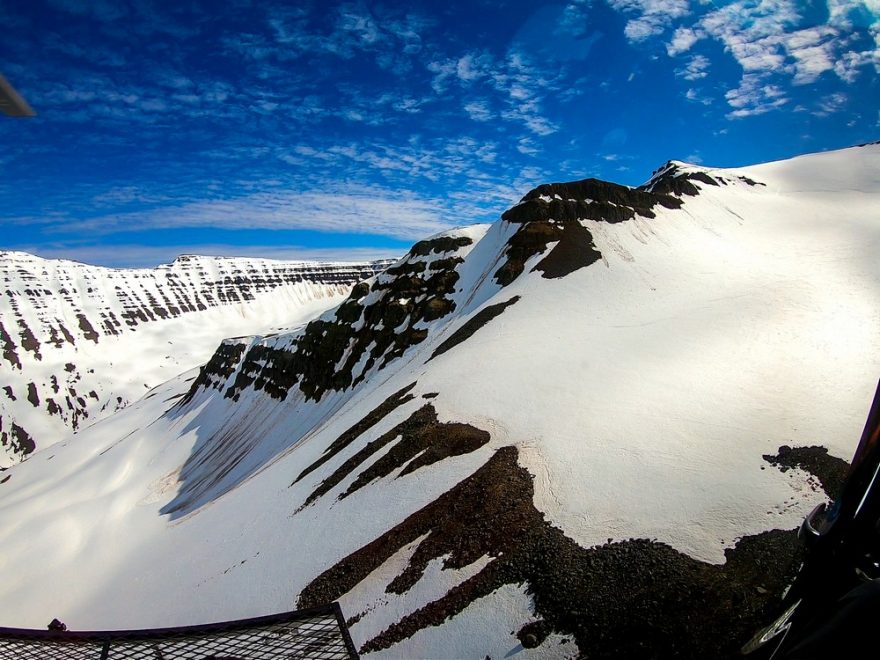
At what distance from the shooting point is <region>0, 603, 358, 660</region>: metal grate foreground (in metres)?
6.21

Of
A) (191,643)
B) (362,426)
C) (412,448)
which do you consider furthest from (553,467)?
(362,426)

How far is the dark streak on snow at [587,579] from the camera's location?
1162 cm

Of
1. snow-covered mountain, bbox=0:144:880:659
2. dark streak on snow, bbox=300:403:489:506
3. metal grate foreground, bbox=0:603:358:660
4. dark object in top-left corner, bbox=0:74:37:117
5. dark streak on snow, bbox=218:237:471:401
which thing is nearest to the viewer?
dark object in top-left corner, bbox=0:74:37:117

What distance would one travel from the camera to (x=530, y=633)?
42.6 ft

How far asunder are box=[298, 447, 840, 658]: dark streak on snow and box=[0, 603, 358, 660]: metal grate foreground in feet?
29.7

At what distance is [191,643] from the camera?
21.8 feet

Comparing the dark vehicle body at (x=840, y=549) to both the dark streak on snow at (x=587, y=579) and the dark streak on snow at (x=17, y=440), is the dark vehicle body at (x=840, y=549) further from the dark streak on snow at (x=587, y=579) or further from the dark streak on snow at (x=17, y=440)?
the dark streak on snow at (x=17, y=440)

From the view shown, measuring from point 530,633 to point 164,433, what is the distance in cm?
11038

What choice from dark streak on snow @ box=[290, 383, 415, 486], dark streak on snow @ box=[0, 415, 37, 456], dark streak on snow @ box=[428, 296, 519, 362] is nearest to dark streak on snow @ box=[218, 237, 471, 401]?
dark streak on snow @ box=[428, 296, 519, 362]

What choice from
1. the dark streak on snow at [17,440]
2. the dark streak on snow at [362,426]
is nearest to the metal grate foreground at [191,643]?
the dark streak on snow at [362,426]

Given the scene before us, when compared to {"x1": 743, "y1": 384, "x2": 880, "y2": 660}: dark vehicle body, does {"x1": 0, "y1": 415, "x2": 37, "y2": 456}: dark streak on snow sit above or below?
above

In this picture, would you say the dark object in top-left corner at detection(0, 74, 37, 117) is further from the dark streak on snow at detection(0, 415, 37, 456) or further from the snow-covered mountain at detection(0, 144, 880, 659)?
the dark streak on snow at detection(0, 415, 37, 456)

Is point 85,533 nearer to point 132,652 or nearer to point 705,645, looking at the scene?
point 132,652

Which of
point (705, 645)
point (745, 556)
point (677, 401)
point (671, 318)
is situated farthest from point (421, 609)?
point (671, 318)
